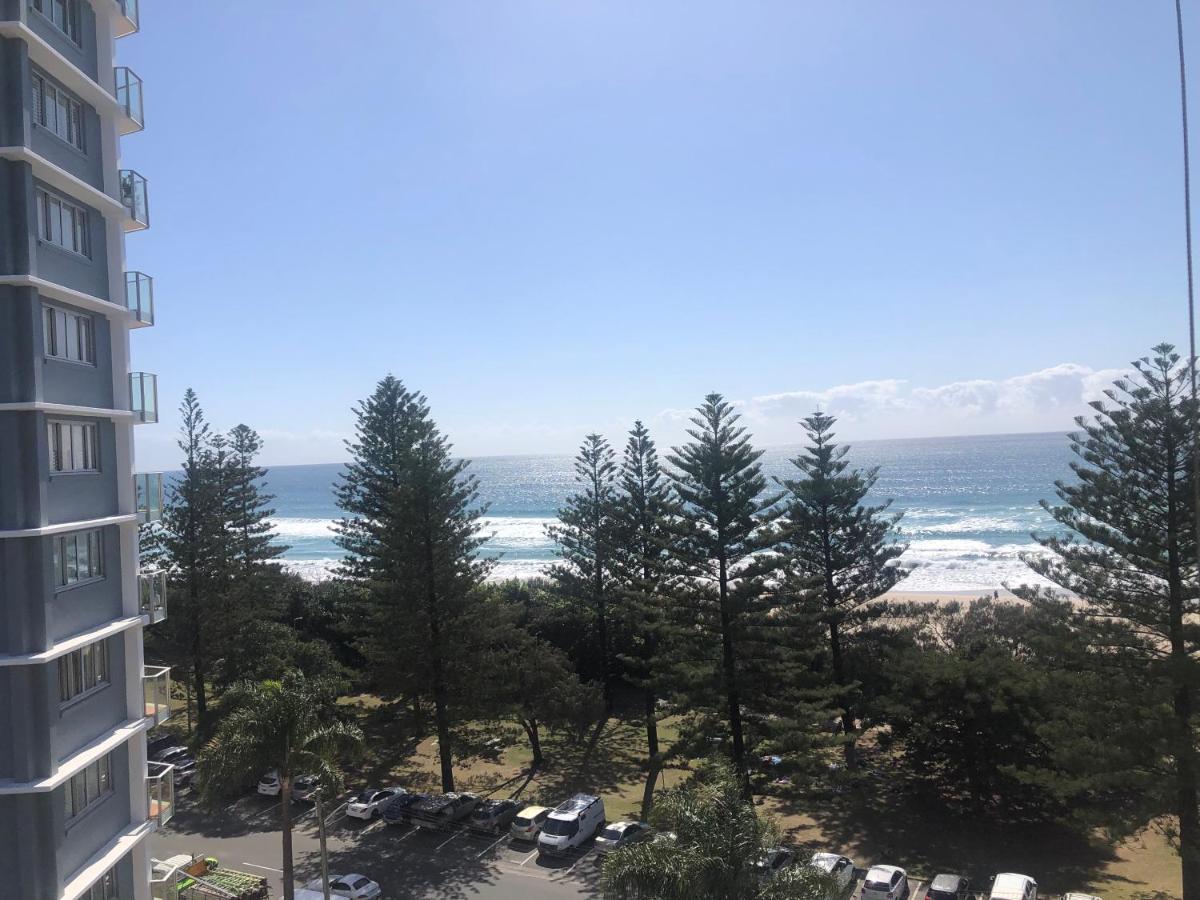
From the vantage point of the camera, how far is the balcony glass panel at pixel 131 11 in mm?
9086

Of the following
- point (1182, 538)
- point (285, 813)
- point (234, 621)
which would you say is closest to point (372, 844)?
point (285, 813)

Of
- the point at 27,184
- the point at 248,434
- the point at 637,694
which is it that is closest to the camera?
the point at 27,184

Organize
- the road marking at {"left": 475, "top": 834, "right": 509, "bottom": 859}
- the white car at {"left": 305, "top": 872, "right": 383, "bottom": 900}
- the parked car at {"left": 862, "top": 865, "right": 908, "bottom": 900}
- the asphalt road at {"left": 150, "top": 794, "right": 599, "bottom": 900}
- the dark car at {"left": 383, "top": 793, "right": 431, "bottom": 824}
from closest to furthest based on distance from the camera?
the parked car at {"left": 862, "top": 865, "right": 908, "bottom": 900} → the white car at {"left": 305, "top": 872, "right": 383, "bottom": 900} → the asphalt road at {"left": 150, "top": 794, "right": 599, "bottom": 900} → the road marking at {"left": 475, "top": 834, "right": 509, "bottom": 859} → the dark car at {"left": 383, "top": 793, "right": 431, "bottom": 824}

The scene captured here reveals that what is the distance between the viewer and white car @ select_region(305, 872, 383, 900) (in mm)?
11984

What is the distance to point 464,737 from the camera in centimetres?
1744

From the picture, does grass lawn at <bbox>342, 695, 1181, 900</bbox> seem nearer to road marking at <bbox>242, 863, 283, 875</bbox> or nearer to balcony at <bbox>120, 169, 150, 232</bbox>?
road marking at <bbox>242, 863, 283, 875</bbox>

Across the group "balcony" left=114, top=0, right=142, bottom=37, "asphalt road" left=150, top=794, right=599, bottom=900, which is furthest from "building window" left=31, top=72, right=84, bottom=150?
"asphalt road" left=150, top=794, right=599, bottom=900

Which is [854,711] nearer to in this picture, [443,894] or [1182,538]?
[1182,538]

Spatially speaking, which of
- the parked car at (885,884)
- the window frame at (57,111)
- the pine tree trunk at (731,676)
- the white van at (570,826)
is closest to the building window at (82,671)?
the window frame at (57,111)

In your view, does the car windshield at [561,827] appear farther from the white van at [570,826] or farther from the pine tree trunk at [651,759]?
the pine tree trunk at [651,759]

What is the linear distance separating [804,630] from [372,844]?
9.03 meters

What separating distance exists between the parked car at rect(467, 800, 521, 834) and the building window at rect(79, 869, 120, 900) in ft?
23.2

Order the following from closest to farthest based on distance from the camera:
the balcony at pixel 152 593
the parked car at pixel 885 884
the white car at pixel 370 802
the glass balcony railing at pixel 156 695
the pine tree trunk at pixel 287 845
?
the glass balcony railing at pixel 156 695
the balcony at pixel 152 593
the pine tree trunk at pixel 287 845
the parked car at pixel 885 884
the white car at pixel 370 802

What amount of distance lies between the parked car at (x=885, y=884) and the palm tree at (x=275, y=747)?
7403 millimetres
